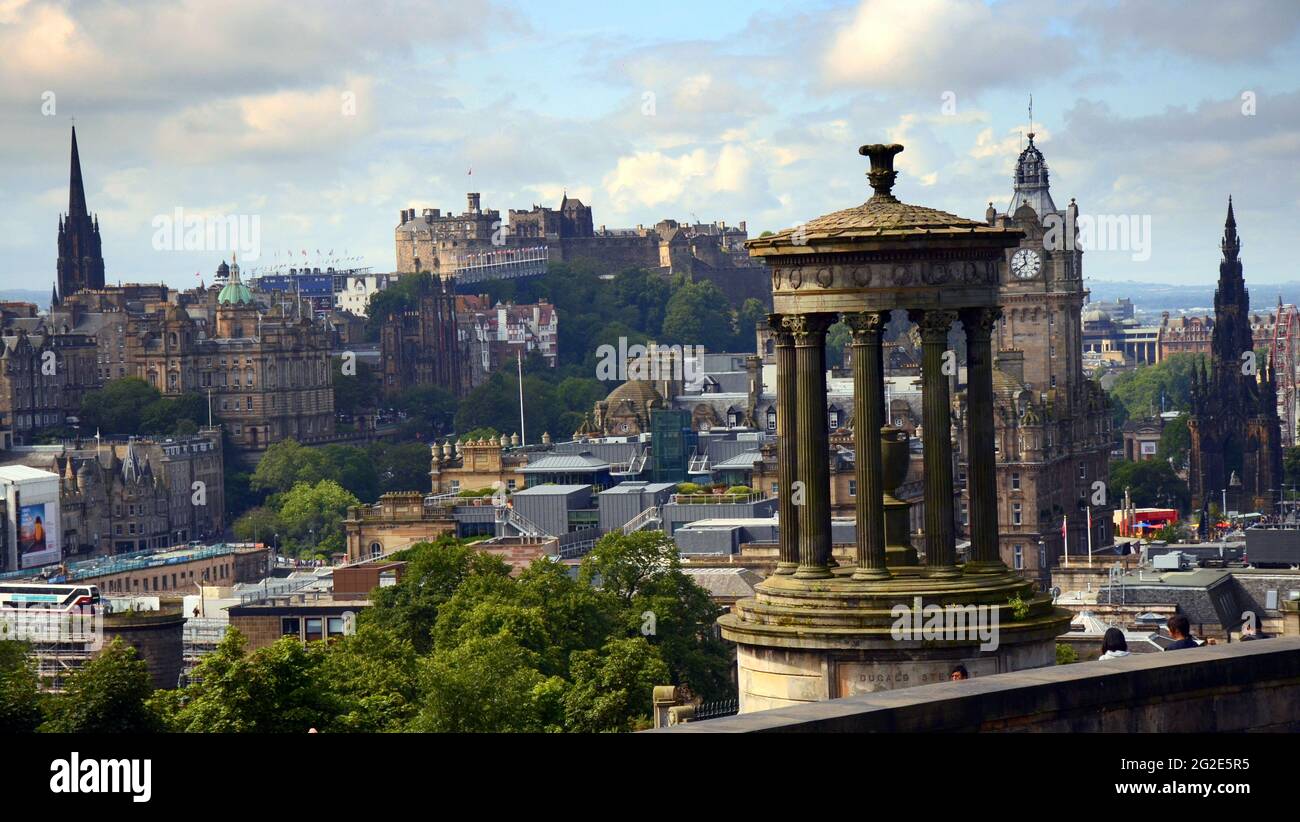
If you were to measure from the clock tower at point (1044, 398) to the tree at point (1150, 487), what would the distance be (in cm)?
1028

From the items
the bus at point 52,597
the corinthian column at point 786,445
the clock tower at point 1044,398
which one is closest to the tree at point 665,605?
the bus at point 52,597

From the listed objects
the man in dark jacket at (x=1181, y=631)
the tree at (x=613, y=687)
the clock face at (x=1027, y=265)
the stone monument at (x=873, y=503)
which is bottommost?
the tree at (x=613, y=687)

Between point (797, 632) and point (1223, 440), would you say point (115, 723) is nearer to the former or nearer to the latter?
point (797, 632)

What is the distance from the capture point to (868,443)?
108ft

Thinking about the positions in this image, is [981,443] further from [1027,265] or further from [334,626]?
[1027,265]

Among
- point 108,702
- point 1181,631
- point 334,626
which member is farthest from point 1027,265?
point 1181,631

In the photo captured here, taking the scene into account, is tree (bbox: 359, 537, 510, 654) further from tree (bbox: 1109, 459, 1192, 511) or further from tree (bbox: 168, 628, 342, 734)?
tree (bbox: 1109, 459, 1192, 511)

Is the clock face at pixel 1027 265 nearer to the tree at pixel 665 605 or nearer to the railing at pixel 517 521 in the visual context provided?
the railing at pixel 517 521

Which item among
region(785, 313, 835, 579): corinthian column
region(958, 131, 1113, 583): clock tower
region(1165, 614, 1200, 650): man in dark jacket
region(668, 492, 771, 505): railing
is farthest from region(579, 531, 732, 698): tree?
region(958, 131, 1113, 583): clock tower

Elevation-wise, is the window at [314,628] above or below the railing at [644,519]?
below

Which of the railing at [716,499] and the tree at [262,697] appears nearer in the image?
the tree at [262,697]

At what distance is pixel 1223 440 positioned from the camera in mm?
199750

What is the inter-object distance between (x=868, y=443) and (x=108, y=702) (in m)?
32.9

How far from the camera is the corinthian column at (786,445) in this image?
32969 millimetres
